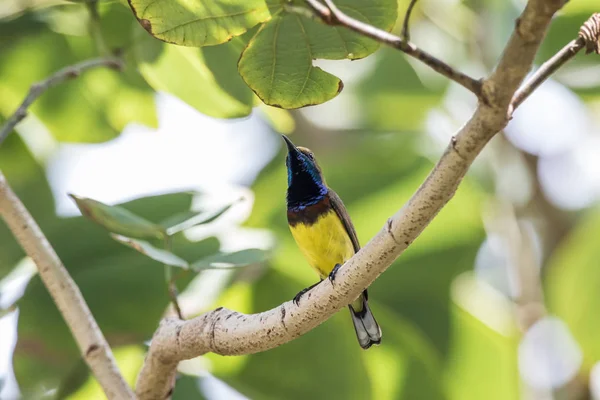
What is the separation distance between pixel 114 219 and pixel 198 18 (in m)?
0.69

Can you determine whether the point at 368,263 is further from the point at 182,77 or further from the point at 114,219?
the point at 182,77

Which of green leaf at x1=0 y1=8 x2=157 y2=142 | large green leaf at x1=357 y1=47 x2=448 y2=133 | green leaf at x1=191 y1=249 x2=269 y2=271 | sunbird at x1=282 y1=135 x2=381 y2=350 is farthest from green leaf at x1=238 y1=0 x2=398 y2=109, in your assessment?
large green leaf at x1=357 y1=47 x2=448 y2=133

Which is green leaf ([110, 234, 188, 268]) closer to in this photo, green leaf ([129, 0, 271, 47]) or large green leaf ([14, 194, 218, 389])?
green leaf ([129, 0, 271, 47])

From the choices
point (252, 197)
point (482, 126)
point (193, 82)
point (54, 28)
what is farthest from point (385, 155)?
point (482, 126)

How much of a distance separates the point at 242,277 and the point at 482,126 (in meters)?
2.08

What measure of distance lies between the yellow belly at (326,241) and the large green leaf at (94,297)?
444mm

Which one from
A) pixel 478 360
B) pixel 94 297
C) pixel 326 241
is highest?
pixel 326 241

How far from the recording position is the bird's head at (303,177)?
111 inches

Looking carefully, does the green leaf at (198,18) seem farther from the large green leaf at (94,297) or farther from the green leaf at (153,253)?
the large green leaf at (94,297)

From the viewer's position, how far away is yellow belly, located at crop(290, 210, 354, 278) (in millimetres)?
2645

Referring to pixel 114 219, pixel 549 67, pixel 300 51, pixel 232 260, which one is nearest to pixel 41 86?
pixel 114 219

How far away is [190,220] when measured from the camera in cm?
228

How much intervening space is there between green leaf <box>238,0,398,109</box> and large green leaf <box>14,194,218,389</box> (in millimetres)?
1320

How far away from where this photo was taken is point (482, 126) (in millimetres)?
1160
